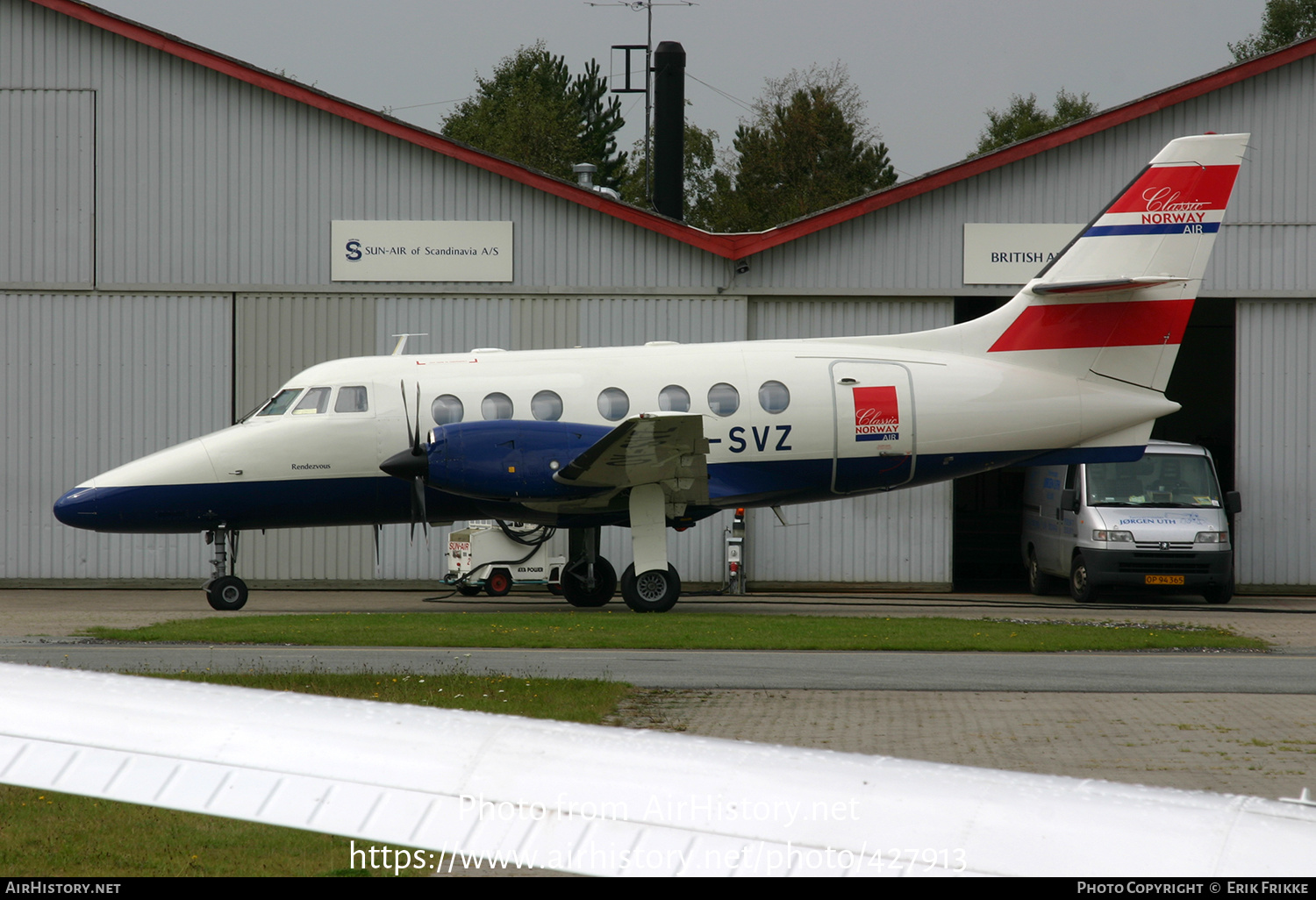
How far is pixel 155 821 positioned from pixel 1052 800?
4888 millimetres

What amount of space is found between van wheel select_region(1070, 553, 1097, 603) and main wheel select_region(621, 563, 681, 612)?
25.4 feet

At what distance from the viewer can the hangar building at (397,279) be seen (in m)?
22.8

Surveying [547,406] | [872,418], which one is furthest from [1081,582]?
[547,406]

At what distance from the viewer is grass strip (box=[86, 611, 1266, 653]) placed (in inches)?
515

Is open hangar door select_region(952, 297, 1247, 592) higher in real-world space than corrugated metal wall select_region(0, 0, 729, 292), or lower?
lower

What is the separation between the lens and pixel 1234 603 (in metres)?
21.4

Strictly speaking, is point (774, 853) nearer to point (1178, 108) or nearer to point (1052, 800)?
point (1052, 800)

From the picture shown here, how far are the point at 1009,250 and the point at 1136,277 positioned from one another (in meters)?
5.92

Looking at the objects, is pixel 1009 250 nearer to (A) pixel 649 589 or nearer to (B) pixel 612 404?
(B) pixel 612 404

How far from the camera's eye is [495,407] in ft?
56.3

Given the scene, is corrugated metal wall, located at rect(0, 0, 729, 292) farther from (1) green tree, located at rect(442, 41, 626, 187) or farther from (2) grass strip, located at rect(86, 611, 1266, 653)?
(1) green tree, located at rect(442, 41, 626, 187)

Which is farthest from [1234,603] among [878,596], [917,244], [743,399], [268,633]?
[268,633]

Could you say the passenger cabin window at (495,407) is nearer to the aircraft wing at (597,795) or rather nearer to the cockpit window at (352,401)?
the cockpit window at (352,401)

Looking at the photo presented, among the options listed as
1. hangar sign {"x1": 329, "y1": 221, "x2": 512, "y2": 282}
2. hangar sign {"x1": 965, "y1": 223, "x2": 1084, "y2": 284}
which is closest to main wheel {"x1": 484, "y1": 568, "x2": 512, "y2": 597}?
hangar sign {"x1": 329, "y1": 221, "x2": 512, "y2": 282}
